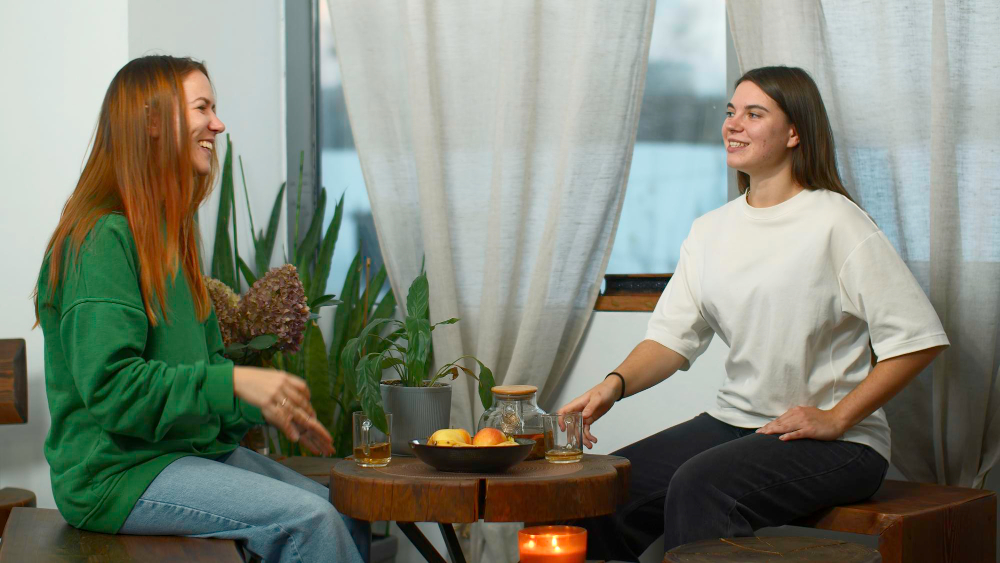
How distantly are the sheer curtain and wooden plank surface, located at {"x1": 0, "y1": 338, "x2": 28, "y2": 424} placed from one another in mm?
2146

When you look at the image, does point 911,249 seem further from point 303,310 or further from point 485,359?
point 303,310

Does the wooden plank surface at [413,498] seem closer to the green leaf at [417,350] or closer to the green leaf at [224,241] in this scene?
the green leaf at [417,350]

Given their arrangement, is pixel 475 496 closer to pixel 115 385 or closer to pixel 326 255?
pixel 115 385

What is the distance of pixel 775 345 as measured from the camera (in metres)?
2.06

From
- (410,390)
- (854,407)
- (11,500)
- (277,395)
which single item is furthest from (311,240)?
(854,407)

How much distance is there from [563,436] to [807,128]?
91 cm

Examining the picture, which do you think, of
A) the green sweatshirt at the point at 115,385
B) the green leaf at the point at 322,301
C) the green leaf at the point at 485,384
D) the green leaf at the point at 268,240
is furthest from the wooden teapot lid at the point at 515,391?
the green leaf at the point at 268,240

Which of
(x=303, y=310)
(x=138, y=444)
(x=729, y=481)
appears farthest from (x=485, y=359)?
(x=138, y=444)

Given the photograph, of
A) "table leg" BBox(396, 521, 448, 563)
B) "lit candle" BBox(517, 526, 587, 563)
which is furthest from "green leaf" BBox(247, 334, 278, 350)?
"lit candle" BBox(517, 526, 587, 563)

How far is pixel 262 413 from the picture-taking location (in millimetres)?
1620

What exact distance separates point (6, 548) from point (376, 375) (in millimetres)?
848

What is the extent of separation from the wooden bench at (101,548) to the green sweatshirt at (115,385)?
0.04 m

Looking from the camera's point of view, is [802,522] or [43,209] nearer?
[802,522]

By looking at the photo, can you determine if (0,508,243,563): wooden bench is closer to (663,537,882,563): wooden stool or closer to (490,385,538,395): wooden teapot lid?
(490,385,538,395): wooden teapot lid
